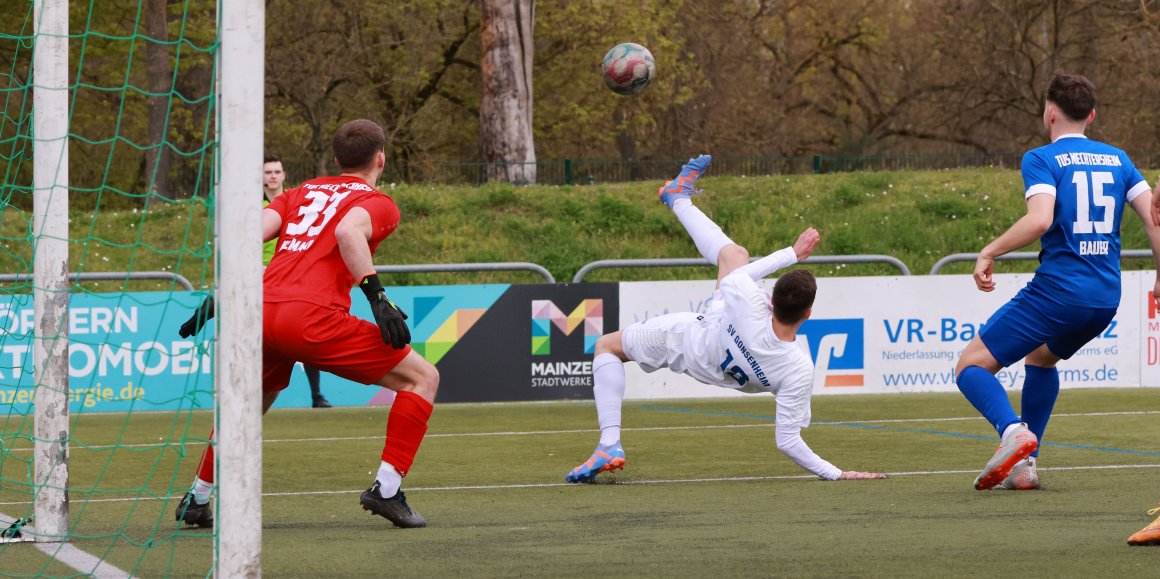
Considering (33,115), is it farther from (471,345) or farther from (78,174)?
(78,174)

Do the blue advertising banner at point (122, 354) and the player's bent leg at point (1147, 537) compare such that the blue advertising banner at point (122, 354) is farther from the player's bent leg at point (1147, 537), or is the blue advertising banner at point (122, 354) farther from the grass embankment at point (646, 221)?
the player's bent leg at point (1147, 537)

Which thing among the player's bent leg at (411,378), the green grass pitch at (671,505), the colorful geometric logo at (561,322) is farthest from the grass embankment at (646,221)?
the player's bent leg at (411,378)

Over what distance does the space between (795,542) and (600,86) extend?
32.0 m

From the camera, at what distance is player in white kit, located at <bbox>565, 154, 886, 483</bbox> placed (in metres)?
7.80

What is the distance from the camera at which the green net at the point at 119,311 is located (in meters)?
5.80

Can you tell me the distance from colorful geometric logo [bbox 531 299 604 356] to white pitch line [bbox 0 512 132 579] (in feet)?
27.5

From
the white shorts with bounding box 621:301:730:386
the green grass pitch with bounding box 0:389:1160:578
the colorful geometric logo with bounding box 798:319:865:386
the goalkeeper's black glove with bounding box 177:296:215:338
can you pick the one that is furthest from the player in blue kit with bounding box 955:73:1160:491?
the colorful geometric logo with bounding box 798:319:865:386

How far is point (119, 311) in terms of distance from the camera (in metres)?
13.8

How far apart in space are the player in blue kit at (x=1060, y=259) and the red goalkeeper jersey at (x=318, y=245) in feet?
9.04

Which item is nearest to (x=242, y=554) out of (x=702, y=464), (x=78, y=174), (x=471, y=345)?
(x=702, y=464)

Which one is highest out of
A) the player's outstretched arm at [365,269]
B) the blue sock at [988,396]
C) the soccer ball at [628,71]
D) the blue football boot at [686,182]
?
the soccer ball at [628,71]

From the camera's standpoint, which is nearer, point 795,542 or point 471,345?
point 795,542

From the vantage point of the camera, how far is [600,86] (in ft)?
122

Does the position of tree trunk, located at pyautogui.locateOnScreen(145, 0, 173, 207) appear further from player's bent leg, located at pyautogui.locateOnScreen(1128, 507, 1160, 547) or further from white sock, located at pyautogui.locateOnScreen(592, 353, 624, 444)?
player's bent leg, located at pyautogui.locateOnScreen(1128, 507, 1160, 547)
